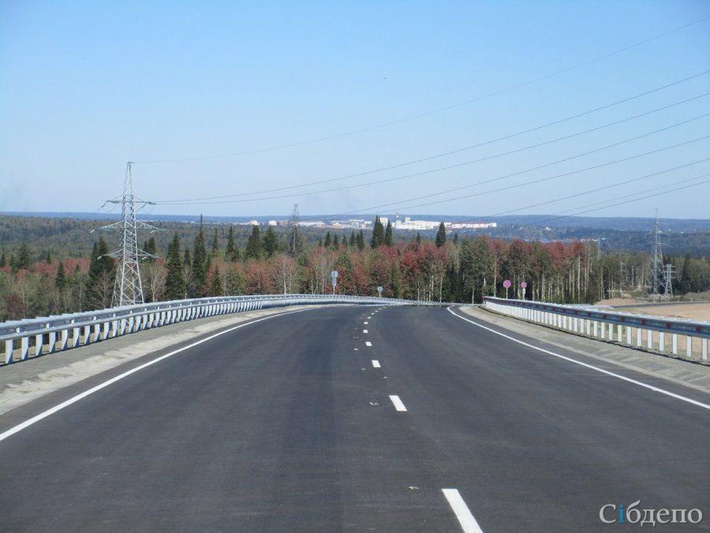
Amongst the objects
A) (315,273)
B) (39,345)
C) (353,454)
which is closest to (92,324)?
(39,345)

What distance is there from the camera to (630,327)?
91.1 ft

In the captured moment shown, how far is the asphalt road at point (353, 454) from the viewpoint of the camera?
8.20 m

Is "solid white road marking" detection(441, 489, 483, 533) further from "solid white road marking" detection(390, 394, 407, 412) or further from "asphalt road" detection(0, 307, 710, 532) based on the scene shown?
"solid white road marking" detection(390, 394, 407, 412)

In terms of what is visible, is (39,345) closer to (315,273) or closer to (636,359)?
(636,359)

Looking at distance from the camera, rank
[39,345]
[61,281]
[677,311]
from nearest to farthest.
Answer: [39,345]
[677,311]
[61,281]

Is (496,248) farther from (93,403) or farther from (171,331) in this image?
(93,403)

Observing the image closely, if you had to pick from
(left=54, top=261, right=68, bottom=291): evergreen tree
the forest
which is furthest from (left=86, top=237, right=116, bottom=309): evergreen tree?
(left=54, top=261, right=68, bottom=291): evergreen tree

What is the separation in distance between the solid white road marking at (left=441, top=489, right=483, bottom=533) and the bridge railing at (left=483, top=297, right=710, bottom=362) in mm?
14593

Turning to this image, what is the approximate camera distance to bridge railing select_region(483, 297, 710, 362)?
2317cm

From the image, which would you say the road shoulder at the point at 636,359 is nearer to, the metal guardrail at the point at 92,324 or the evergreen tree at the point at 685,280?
the metal guardrail at the point at 92,324

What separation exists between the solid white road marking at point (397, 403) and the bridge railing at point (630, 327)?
367 inches

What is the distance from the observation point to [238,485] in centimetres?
928

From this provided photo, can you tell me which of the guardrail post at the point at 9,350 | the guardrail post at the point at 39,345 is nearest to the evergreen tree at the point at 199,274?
the guardrail post at the point at 39,345

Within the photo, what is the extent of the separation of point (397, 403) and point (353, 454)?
4.48m
